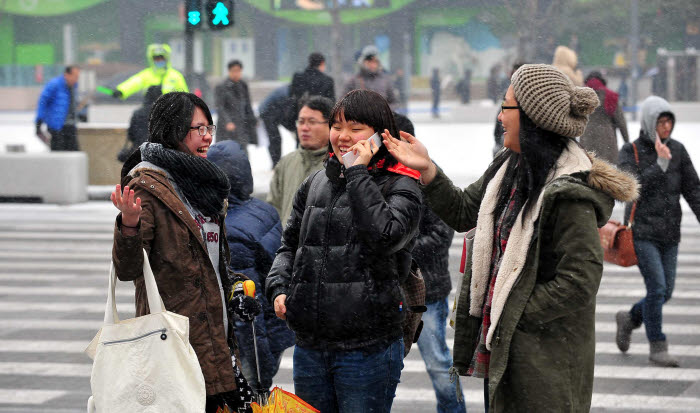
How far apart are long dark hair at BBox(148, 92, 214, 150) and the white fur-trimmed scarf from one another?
3.84 ft

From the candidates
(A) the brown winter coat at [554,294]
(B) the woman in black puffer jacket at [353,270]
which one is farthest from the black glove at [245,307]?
(A) the brown winter coat at [554,294]

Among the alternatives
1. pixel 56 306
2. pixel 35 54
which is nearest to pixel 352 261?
pixel 56 306

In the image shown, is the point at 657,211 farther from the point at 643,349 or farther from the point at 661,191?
the point at 643,349

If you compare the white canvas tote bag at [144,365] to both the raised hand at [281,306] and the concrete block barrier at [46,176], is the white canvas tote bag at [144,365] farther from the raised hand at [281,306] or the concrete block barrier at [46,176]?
the concrete block barrier at [46,176]

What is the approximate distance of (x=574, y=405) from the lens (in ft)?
11.9

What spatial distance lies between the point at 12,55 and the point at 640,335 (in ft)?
162

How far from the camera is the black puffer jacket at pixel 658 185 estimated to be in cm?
732

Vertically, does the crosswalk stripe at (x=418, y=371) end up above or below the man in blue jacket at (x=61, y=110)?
below

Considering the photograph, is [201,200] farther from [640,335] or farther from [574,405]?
[640,335]

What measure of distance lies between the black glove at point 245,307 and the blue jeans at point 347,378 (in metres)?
0.26

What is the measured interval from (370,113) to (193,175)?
0.72 metres

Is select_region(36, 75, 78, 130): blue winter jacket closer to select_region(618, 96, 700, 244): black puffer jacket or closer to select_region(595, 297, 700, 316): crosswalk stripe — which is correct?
select_region(595, 297, 700, 316): crosswalk stripe

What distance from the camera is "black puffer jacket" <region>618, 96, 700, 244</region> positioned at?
7.32m

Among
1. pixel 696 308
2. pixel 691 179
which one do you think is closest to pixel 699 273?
pixel 696 308
